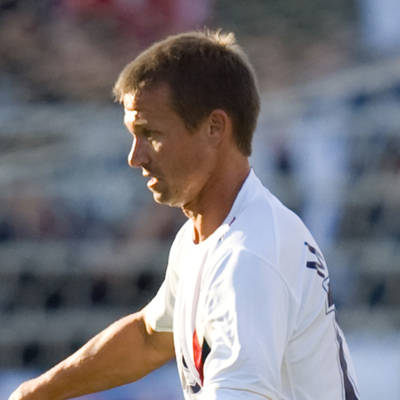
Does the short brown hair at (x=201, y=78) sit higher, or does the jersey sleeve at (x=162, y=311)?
the short brown hair at (x=201, y=78)

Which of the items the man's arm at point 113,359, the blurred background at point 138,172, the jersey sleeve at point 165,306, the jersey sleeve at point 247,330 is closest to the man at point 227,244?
the jersey sleeve at point 247,330

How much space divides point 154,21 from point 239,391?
4978 mm

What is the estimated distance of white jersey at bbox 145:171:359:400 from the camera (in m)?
2.23

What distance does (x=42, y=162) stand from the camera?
6816mm

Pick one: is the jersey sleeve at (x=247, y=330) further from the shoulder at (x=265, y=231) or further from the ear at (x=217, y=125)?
the ear at (x=217, y=125)

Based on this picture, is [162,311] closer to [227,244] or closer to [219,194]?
[219,194]

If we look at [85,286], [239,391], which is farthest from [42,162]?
[239,391]

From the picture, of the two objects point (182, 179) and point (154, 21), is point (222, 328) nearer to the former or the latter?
point (182, 179)

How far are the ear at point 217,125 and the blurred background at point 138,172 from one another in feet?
12.7

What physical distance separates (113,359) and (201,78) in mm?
981

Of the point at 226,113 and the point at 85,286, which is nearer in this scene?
the point at 226,113


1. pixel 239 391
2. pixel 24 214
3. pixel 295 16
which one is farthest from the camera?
pixel 295 16

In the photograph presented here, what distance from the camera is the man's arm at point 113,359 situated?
311 cm

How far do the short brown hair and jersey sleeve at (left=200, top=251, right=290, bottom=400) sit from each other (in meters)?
0.44
